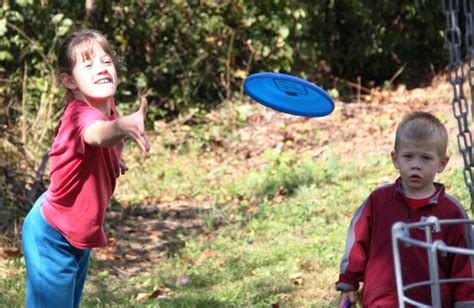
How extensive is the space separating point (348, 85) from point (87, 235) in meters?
8.50

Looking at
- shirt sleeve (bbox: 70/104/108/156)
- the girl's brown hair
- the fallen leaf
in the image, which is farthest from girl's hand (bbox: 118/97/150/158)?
the fallen leaf

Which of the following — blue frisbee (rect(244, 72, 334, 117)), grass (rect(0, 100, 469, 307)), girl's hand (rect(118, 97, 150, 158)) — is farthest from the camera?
grass (rect(0, 100, 469, 307))

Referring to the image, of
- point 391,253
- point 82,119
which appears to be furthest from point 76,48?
point 391,253

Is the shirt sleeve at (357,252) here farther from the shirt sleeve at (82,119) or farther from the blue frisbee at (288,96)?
the shirt sleeve at (82,119)

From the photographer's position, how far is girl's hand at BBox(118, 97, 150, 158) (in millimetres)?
2912

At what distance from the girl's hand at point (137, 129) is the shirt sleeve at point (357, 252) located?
834mm

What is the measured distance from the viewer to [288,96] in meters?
4.36

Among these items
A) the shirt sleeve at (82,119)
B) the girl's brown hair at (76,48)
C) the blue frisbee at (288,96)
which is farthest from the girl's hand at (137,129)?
the blue frisbee at (288,96)

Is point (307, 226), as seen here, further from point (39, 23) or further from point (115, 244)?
point (39, 23)

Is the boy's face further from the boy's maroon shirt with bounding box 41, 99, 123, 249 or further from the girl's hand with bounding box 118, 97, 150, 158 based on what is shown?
the boy's maroon shirt with bounding box 41, 99, 123, 249

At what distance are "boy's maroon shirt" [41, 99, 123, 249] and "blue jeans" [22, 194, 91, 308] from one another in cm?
4

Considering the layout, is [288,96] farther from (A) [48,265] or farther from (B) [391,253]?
(A) [48,265]

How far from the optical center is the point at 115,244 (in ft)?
21.3

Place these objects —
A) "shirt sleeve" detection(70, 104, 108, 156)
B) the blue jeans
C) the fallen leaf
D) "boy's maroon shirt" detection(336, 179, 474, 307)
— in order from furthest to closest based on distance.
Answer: the fallen leaf → the blue jeans → "shirt sleeve" detection(70, 104, 108, 156) → "boy's maroon shirt" detection(336, 179, 474, 307)
